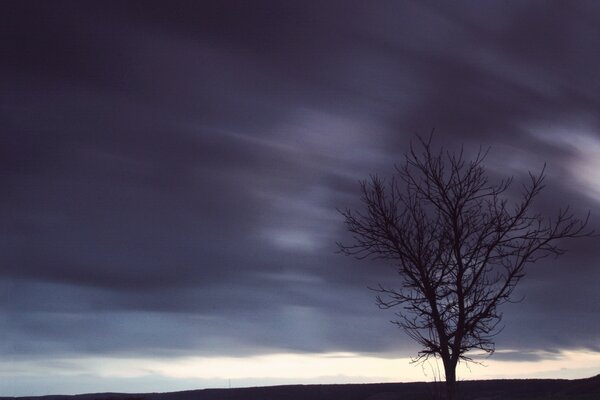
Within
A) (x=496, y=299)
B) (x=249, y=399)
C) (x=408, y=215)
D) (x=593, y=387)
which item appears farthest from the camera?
(x=249, y=399)

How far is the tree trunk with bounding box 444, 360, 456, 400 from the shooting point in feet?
52.5

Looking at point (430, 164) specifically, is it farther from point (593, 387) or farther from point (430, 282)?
point (593, 387)

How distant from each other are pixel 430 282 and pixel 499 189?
11.5 feet

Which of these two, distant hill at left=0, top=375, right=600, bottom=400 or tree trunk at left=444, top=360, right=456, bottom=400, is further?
distant hill at left=0, top=375, right=600, bottom=400

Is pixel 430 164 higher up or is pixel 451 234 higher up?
pixel 430 164

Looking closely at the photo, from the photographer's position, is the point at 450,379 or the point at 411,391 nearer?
the point at 450,379

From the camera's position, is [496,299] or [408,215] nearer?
[496,299]

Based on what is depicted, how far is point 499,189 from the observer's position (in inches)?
719

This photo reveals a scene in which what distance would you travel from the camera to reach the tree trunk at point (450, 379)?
16000mm

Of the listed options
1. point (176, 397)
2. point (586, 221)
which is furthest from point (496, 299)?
point (176, 397)

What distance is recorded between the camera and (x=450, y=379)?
53.9 ft

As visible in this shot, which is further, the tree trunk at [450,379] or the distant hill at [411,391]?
the distant hill at [411,391]

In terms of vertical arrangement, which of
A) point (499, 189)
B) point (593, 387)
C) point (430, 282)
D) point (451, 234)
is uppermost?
point (499, 189)

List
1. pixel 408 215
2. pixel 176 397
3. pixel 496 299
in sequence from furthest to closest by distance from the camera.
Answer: pixel 176 397 < pixel 408 215 < pixel 496 299
